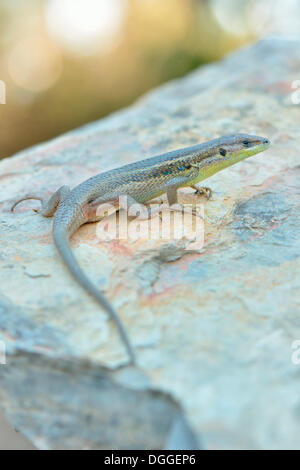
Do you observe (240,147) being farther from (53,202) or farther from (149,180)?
(53,202)

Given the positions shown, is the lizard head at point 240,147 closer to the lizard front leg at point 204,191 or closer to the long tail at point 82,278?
the lizard front leg at point 204,191

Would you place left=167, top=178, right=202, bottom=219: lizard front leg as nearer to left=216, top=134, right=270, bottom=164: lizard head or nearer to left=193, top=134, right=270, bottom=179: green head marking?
left=193, top=134, right=270, bottom=179: green head marking

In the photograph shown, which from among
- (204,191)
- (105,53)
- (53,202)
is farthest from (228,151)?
(105,53)

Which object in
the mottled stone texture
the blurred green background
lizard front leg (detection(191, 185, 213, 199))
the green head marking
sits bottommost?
the mottled stone texture

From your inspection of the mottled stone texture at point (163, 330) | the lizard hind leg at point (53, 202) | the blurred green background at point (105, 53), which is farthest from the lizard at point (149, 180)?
the blurred green background at point (105, 53)

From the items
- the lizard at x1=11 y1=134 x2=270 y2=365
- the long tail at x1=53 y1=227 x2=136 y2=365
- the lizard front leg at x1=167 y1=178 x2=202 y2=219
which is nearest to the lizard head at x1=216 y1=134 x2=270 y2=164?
the lizard at x1=11 y1=134 x2=270 y2=365
